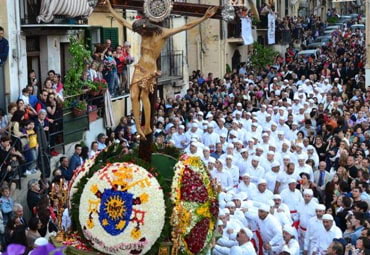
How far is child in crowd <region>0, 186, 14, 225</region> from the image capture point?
12922mm

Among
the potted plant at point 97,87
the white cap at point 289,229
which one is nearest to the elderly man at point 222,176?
the white cap at point 289,229

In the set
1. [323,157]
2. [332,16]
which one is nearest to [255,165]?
[323,157]

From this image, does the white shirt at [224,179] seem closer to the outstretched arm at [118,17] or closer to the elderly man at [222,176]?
the elderly man at [222,176]

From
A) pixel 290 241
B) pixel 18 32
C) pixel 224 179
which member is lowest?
pixel 290 241

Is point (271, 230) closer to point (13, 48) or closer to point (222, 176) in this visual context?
point (222, 176)

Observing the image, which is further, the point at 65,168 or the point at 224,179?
the point at 224,179

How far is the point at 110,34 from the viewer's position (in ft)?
70.1

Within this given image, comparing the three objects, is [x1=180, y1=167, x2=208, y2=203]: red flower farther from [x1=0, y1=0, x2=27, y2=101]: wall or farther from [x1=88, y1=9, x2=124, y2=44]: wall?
[x1=88, y1=9, x2=124, y2=44]: wall

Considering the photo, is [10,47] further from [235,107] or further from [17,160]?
[235,107]

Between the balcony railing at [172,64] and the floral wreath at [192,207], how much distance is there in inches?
680

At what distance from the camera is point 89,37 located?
786 inches

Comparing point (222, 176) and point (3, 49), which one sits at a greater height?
point (3, 49)

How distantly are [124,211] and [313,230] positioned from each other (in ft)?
19.8

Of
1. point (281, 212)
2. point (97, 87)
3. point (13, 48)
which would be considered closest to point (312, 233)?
point (281, 212)
